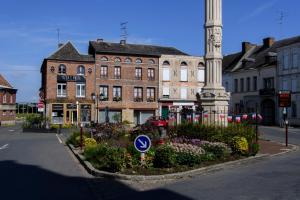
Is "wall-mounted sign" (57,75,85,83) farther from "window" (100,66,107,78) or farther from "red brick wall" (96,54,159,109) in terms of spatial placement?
"window" (100,66,107,78)

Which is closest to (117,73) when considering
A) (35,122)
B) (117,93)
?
(117,93)

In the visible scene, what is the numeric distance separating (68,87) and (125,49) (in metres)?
8.73

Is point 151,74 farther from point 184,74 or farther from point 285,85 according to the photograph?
point 285,85

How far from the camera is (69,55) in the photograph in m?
56.5

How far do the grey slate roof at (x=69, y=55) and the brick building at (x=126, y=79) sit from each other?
1216 millimetres

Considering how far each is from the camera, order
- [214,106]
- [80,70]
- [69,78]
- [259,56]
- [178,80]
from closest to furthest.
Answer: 1. [214,106]
2. [69,78]
3. [80,70]
4. [259,56]
5. [178,80]

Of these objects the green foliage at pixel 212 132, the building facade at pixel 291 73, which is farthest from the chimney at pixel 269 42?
the green foliage at pixel 212 132

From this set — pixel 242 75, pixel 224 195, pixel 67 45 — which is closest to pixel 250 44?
pixel 242 75

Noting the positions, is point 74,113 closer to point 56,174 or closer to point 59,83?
point 59,83

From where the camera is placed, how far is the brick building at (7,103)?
226ft

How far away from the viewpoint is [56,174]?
13852 millimetres

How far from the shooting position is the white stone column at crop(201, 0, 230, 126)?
66.1ft

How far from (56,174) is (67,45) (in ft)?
149

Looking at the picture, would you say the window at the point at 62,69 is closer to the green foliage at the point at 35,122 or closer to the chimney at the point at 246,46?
the green foliage at the point at 35,122
